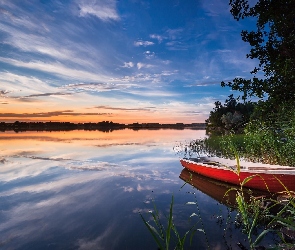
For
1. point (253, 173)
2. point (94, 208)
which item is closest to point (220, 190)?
point (253, 173)

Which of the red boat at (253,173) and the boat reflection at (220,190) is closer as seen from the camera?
the red boat at (253,173)

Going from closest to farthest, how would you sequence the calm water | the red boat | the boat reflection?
the calm water, the red boat, the boat reflection

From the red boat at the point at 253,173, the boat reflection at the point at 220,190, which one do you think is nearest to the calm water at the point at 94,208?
the boat reflection at the point at 220,190

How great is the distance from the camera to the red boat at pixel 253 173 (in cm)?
1029

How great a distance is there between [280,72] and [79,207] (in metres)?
9.04

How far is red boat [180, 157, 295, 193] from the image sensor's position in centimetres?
1029

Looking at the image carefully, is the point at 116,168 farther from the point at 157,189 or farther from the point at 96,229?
the point at 96,229

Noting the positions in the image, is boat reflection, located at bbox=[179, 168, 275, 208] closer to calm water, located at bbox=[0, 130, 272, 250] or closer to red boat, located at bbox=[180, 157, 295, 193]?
red boat, located at bbox=[180, 157, 295, 193]

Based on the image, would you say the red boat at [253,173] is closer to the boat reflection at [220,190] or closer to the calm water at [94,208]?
the boat reflection at [220,190]

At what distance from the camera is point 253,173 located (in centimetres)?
1085

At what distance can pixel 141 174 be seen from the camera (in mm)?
17250

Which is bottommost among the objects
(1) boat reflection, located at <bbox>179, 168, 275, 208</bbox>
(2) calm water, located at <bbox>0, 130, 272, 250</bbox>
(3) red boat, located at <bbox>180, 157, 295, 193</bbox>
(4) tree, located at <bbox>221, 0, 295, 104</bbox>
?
(2) calm water, located at <bbox>0, 130, 272, 250</bbox>

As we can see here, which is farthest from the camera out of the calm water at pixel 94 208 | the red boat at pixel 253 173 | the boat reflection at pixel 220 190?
the boat reflection at pixel 220 190

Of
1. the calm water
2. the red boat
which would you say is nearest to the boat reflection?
the red boat
